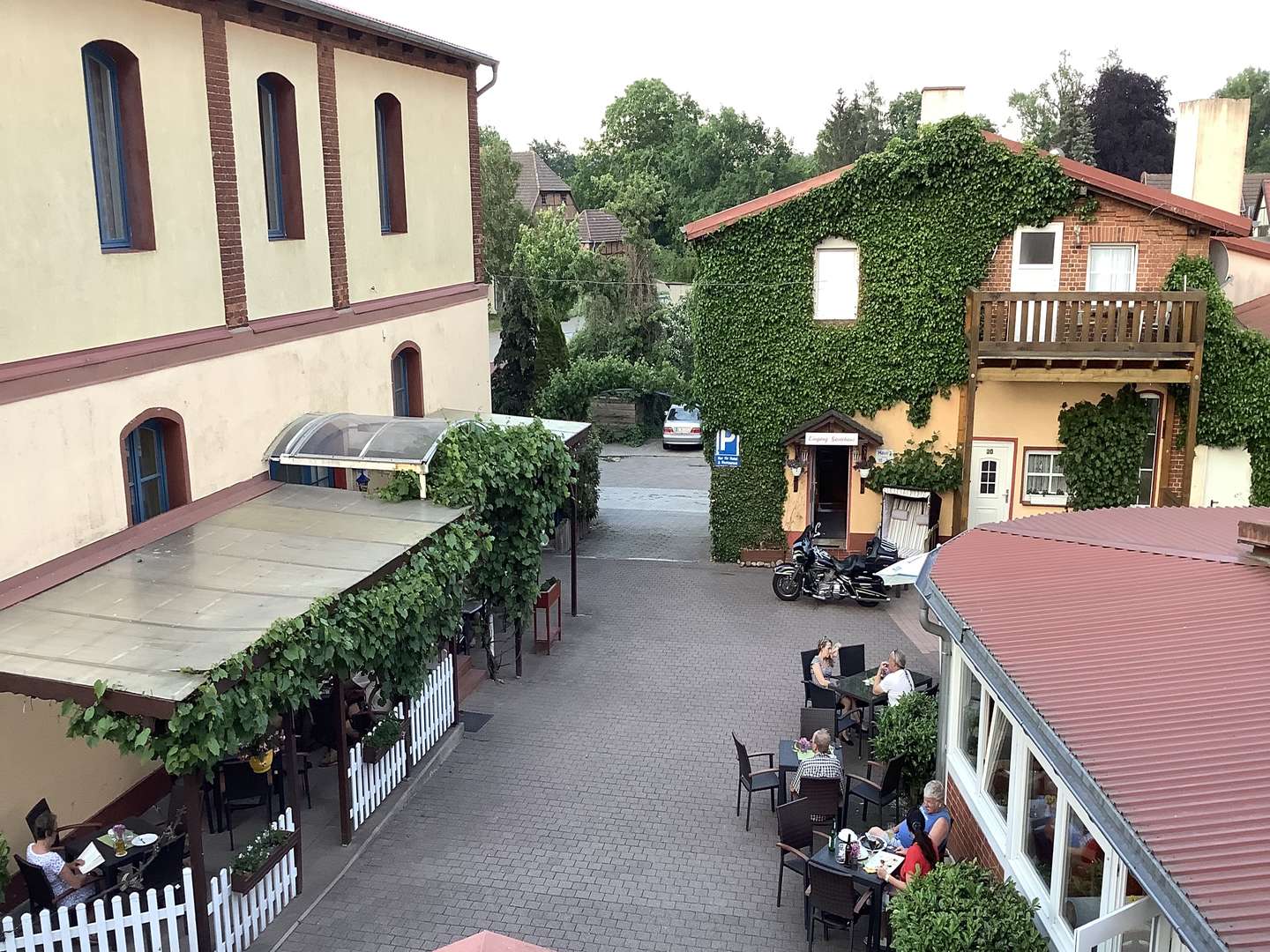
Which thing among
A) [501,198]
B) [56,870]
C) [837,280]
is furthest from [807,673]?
[501,198]

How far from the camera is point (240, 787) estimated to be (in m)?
11.2

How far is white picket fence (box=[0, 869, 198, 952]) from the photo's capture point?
8.13m

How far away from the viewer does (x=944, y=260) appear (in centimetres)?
1958

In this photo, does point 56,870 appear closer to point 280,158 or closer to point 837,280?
point 280,158

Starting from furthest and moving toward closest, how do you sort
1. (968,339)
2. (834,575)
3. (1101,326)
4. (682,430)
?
1. (682,430)
2. (834,575)
3. (968,339)
4. (1101,326)

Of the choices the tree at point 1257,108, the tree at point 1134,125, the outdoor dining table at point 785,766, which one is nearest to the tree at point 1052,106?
the tree at point 1134,125

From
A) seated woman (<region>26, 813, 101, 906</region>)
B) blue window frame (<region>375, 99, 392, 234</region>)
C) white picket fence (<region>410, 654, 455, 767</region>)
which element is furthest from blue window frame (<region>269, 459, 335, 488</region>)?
seated woman (<region>26, 813, 101, 906</region>)

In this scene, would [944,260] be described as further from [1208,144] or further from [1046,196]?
[1208,144]

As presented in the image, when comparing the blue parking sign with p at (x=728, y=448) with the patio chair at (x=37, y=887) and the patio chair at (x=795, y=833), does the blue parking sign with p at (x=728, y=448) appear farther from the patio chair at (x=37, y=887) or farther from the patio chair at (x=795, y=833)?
the patio chair at (x=37, y=887)

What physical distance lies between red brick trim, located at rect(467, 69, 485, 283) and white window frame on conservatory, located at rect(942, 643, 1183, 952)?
12.9m

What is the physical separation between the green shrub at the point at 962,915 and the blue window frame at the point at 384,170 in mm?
12587

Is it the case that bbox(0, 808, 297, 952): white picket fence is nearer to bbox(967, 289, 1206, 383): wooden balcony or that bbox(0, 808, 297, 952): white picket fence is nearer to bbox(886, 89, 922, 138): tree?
bbox(967, 289, 1206, 383): wooden balcony

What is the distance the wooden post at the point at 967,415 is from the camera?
18.6m

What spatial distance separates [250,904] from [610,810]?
13.3 ft
